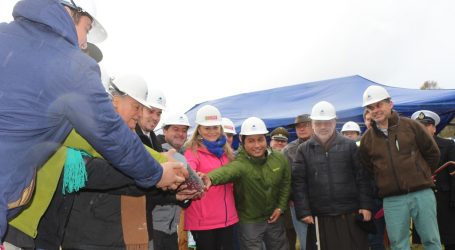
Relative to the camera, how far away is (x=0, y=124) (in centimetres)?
156

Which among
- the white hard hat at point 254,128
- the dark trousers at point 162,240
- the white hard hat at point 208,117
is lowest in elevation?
the dark trousers at point 162,240

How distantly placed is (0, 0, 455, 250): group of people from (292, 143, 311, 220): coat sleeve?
0.01 meters

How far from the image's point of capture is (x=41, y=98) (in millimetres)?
1615

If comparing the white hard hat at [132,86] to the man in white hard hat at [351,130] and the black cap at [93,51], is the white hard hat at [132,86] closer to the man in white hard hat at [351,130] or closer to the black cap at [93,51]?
the black cap at [93,51]

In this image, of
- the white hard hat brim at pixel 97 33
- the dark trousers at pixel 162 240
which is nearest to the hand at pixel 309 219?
the dark trousers at pixel 162 240

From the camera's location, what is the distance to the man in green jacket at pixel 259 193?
4602 millimetres

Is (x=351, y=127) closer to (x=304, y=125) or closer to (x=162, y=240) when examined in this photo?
(x=304, y=125)

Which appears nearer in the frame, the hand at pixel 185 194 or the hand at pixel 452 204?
the hand at pixel 185 194

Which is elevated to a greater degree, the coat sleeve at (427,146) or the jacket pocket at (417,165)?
the coat sleeve at (427,146)

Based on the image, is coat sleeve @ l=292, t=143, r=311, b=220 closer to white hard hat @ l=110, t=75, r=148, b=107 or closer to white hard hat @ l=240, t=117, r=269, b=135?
white hard hat @ l=240, t=117, r=269, b=135

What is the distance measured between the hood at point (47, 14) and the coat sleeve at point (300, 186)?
11.7ft

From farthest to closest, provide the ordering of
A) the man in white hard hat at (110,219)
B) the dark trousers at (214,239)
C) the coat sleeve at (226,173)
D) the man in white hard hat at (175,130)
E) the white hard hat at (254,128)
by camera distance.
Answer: the white hard hat at (254,128) < the man in white hard hat at (175,130) < the dark trousers at (214,239) < the coat sleeve at (226,173) < the man in white hard hat at (110,219)

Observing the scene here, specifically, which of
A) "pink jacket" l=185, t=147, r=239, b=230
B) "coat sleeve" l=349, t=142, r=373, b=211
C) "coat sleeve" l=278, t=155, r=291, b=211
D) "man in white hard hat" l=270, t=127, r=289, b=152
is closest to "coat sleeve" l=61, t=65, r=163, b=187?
"pink jacket" l=185, t=147, r=239, b=230

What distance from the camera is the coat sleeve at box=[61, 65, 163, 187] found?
1.68 meters
